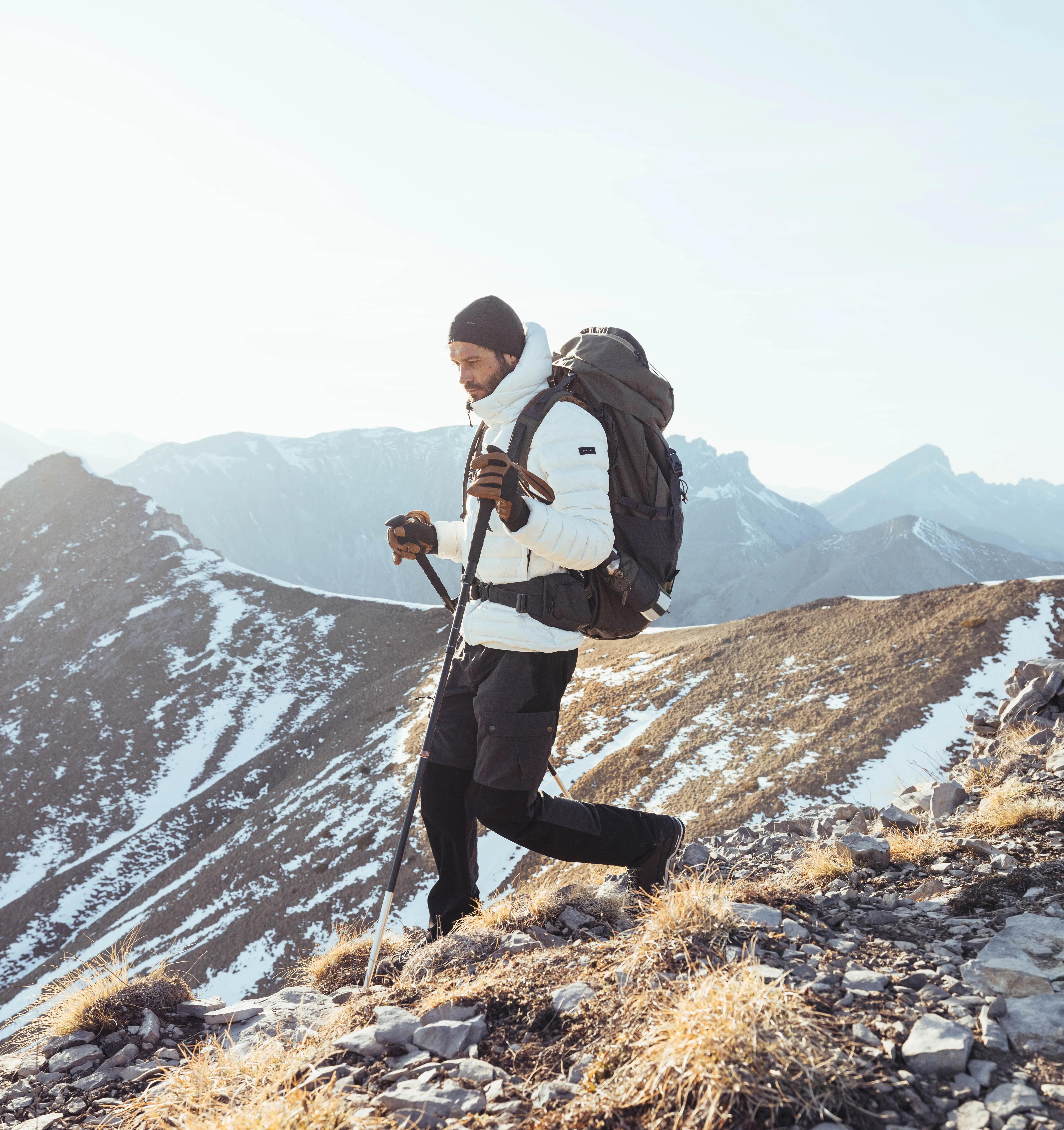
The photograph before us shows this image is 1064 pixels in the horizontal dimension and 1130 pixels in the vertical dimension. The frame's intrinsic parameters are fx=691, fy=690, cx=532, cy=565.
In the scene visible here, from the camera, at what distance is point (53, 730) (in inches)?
1997

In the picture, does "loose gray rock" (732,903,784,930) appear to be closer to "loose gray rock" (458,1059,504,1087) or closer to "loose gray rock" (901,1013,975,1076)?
"loose gray rock" (901,1013,975,1076)

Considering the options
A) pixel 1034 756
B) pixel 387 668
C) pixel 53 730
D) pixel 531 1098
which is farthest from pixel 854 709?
pixel 53 730

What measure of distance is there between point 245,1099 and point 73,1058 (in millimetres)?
2045

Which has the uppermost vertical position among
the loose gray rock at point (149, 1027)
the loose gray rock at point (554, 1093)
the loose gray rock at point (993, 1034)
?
the loose gray rock at point (554, 1093)

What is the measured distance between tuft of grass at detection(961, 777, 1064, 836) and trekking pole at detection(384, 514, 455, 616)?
4.02 meters

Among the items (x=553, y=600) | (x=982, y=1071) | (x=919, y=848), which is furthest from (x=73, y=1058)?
(x=919, y=848)

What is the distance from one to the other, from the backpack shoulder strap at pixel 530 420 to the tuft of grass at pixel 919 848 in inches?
139

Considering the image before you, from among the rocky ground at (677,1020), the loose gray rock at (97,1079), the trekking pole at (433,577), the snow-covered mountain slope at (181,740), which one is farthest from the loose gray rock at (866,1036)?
the snow-covered mountain slope at (181,740)

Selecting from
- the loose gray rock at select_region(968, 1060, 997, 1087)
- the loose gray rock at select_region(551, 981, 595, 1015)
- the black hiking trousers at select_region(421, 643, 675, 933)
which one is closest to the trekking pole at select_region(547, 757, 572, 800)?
the black hiking trousers at select_region(421, 643, 675, 933)

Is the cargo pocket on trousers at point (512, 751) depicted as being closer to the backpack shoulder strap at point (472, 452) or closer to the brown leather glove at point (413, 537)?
the brown leather glove at point (413, 537)

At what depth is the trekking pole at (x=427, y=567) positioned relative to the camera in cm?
473

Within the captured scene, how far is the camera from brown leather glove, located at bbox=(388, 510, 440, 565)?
4.71m

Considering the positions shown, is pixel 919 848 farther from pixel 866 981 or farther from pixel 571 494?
pixel 571 494

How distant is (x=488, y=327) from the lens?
423cm
